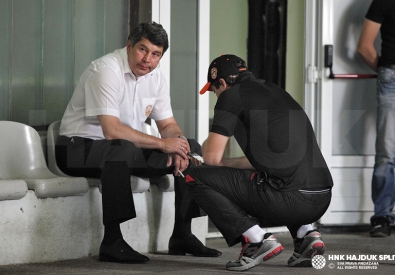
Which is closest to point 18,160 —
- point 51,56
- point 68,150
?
point 68,150

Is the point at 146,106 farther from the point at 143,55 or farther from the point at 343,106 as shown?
the point at 343,106

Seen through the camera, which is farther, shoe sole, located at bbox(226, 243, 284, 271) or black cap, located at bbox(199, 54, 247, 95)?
black cap, located at bbox(199, 54, 247, 95)

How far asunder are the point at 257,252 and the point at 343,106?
205 cm

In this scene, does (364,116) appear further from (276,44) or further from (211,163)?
(211,163)

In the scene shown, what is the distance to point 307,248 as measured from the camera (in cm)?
317

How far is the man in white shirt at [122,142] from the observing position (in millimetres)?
3305

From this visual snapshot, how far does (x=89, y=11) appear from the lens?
429 centimetres

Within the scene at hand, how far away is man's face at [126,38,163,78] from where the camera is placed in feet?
11.9

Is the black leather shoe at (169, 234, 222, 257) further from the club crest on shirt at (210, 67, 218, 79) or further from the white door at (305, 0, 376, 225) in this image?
the white door at (305, 0, 376, 225)

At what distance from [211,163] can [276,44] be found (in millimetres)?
2309

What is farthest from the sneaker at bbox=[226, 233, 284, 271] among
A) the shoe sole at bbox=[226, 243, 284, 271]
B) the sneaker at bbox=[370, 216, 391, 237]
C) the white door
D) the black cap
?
the white door

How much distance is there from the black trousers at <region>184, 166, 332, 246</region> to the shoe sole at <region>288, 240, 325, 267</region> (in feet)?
0.34

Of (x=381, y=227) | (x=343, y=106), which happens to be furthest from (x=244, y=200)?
(x=343, y=106)

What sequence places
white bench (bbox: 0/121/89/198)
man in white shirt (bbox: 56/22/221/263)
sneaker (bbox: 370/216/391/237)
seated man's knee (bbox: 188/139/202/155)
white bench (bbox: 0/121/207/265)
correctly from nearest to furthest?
white bench (bbox: 0/121/207/265) → man in white shirt (bbox: 56/22/221/263) → white bench (bbox: 0/121/89/198) → seated man's knee (bbox: 188/139/202/155) → sneaker (bbox: 370/216/391/237)
